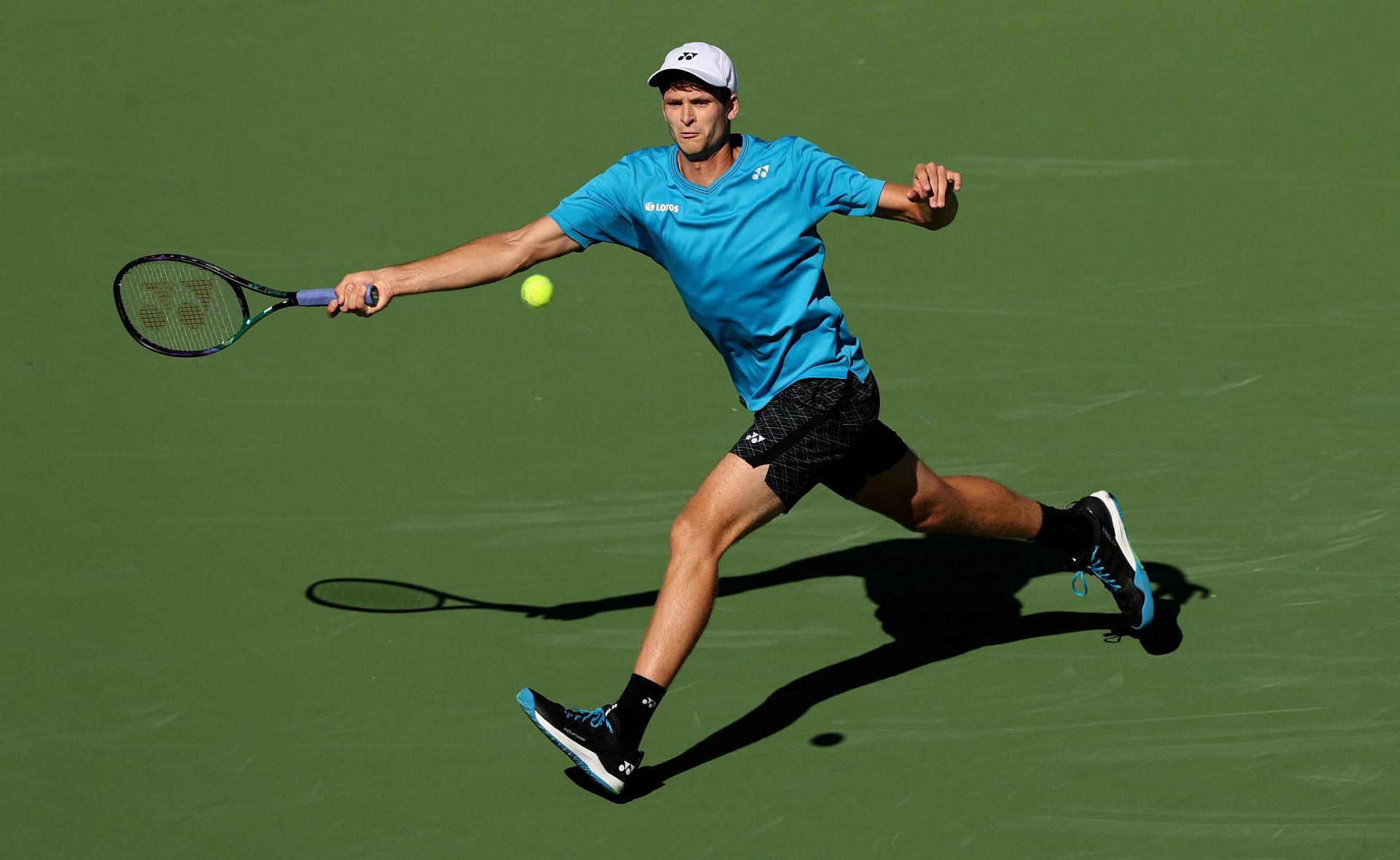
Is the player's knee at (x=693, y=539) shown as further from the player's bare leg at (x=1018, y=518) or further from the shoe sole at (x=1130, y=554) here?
the shoe sole at (x=1130, y=554)

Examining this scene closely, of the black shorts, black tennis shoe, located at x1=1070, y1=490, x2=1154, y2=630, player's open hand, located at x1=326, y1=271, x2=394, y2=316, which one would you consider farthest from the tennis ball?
black tennis shoe, located at x1=1070, y1=490, x2=1154, y2=630

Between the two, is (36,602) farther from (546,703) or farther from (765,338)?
(765,338)

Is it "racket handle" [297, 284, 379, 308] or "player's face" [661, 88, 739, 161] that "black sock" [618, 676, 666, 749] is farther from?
"player's face" [661, 88, 739, 161]

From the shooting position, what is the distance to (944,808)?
5609 mm

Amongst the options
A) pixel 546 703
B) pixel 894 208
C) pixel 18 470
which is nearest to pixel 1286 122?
pixel 894 208

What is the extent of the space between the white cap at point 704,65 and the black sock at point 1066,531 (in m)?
1.89

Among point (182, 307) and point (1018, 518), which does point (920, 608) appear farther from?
point (182, 307)

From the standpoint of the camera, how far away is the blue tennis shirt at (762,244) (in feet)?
18.7

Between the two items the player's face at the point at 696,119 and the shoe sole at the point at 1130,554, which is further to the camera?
the shoe sole at the point at 1130,554

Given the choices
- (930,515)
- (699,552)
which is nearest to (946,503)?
(930,515)

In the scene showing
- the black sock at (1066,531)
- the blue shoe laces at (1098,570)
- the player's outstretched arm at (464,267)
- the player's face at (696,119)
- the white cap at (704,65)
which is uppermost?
the white cap at (704,65)

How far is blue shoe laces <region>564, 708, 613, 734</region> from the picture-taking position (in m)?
5.57

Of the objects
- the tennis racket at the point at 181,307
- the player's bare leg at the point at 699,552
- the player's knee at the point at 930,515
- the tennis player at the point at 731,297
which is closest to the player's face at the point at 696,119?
the tennis player at the point at 731,297

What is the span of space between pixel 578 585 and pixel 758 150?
1.87 meters
